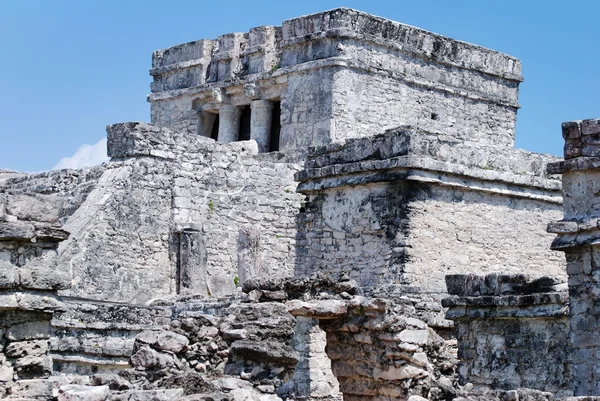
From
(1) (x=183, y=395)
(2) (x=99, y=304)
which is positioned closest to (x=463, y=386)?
(1) (x=183, y=395)

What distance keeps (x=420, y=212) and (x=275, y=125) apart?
683 cm

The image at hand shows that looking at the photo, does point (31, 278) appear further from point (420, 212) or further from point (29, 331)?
point (420, 212)

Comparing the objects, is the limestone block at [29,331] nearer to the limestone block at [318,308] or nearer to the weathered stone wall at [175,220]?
the limestone block at [318,308]

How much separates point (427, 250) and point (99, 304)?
3.90 m

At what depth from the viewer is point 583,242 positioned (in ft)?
31.0

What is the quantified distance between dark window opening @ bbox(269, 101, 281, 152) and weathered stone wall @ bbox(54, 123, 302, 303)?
83.9 inches

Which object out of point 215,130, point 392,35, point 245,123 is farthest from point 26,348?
point 215,130

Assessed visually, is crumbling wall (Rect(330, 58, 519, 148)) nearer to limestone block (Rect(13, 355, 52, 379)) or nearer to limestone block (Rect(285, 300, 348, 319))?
limestone block (Rect(285, 300, 348, 319))

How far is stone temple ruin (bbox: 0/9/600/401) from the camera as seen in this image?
9.11 meters

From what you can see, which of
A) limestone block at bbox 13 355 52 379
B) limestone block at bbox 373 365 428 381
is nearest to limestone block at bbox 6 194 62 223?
limestone block at bbox 13 355 52 379

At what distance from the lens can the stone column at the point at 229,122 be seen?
2106cm

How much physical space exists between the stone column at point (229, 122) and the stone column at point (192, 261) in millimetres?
4938

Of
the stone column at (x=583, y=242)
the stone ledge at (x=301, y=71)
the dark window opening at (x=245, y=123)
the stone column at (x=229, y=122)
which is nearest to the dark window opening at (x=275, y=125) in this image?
the stone ledge at (x=301, y=71)

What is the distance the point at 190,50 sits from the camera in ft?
71.4
